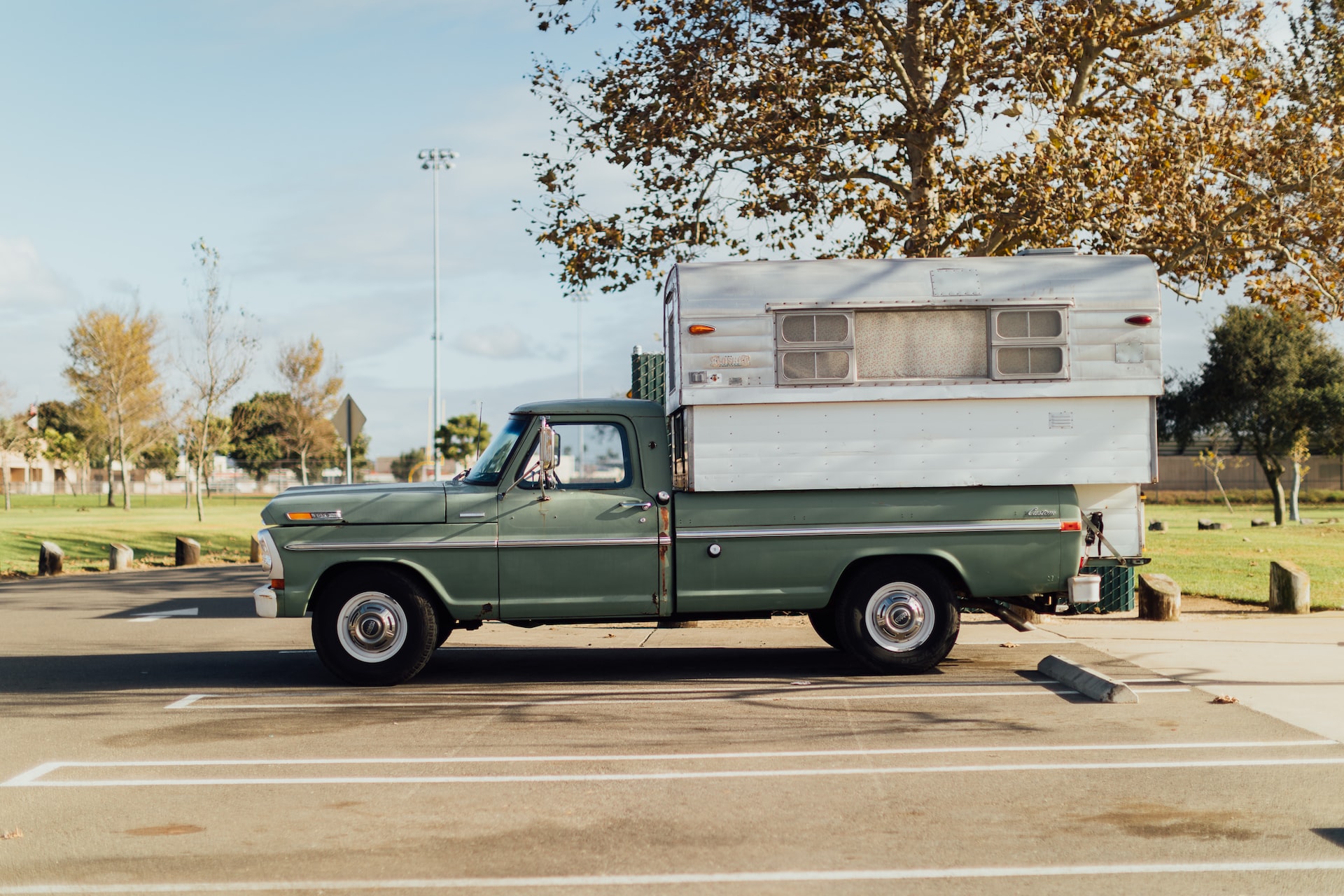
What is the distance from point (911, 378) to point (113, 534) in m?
25.6

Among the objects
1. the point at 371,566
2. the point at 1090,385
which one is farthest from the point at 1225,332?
the point at 371,566

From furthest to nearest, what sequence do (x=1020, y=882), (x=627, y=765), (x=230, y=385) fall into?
1. (x=230, y=385)
2. (x=627, y=765)
3. (x=1020, y=882)

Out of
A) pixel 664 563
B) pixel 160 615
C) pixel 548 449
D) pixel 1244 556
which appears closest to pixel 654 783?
pixel 664 563

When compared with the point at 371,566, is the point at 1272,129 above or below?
above

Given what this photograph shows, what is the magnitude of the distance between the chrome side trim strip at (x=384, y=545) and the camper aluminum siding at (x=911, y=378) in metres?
1.72

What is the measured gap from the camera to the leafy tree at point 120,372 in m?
51.1

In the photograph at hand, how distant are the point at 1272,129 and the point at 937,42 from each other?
4529 mm

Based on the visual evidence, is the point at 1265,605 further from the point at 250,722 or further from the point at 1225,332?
the point at 1225,332

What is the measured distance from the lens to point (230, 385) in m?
38.5

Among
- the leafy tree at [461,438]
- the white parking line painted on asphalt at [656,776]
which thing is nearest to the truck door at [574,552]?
the white parking line painted on asphalt at [656,776]

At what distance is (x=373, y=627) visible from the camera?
30.4 ft

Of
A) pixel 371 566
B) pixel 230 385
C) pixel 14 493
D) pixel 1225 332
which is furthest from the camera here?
pixel 14 493

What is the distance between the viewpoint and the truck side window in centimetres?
941

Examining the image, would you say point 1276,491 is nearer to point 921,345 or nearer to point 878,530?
point 921,345
